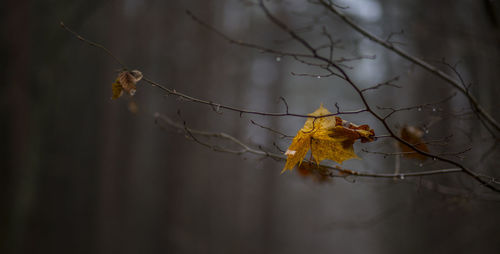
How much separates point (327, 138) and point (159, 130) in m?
6.83

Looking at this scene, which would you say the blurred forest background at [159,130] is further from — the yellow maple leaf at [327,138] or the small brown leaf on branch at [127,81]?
the small brown leaf on branch at [127,81]

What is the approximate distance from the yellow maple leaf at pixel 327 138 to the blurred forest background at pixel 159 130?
6.22ft

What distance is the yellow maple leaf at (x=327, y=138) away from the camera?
95 centimetres

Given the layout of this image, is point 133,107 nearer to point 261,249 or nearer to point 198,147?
point 198,147

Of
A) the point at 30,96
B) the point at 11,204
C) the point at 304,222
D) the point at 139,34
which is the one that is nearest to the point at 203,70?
the point at 139,34

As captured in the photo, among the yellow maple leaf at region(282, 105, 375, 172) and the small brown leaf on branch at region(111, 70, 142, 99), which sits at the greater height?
the small brown leaf on branch at region(111, 70, 142, 99)

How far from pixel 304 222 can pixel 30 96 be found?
11.9 meters

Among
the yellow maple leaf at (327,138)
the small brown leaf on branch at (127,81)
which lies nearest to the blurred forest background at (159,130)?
the yellow maple leaf at (327,138)

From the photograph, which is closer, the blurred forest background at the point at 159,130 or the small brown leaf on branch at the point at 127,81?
the small brown leaf on branch at the point at 127,81

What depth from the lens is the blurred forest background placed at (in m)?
4.21

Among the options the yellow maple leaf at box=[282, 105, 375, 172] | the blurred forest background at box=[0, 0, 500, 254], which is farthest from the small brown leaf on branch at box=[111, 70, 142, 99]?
the blurred forest background at box=[0, 0, 500, 254]

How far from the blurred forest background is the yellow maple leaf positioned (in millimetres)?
1896

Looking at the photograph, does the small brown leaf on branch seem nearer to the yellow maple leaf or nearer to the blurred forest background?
the yellow maple leaf

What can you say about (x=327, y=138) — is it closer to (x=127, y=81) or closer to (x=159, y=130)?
(x=127, y=81)
